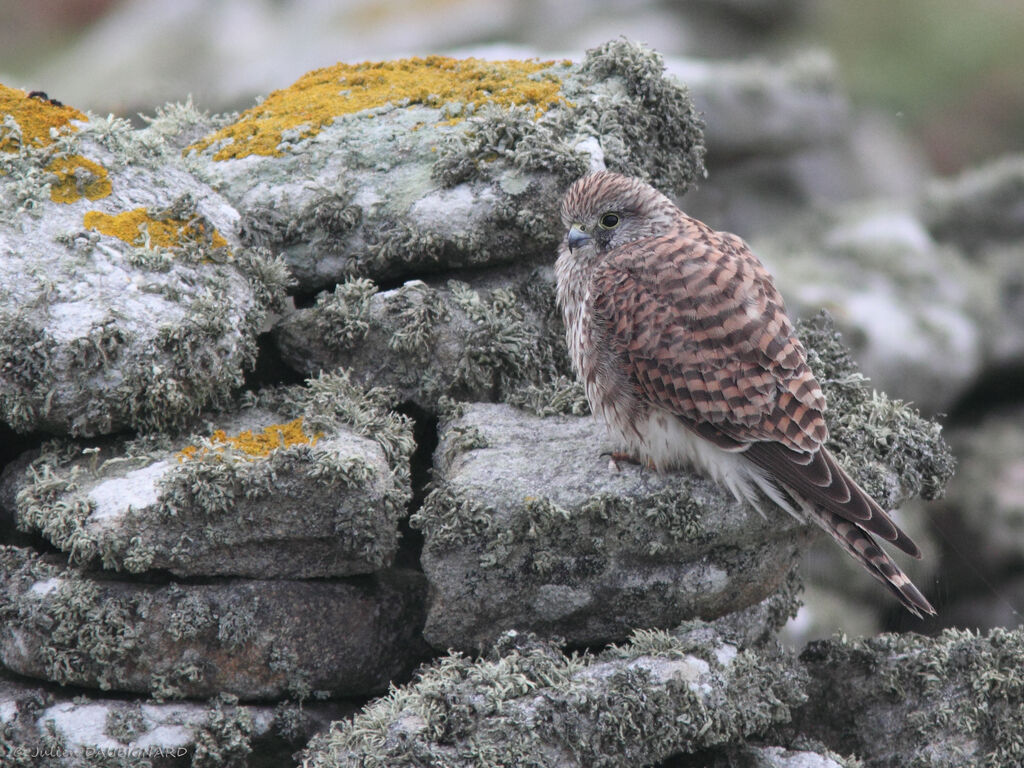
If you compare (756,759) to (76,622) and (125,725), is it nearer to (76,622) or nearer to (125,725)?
(125,725)

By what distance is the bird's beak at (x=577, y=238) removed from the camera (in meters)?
4.83

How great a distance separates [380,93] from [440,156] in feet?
2.36

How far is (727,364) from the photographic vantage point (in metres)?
4.40

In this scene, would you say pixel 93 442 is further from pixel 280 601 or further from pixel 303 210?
pixel 303 210

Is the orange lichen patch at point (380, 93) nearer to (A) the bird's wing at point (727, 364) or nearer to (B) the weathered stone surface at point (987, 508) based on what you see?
(A) the bird's wing at point (727, 364)

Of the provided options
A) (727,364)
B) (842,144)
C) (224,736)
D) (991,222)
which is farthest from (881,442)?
(842,144)

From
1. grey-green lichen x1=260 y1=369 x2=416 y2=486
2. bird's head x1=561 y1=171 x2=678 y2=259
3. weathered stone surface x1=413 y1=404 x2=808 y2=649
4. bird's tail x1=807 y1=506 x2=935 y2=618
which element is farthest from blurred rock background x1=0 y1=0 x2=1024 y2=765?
bird's head x1=561 y1=171 x2=678 y2=259

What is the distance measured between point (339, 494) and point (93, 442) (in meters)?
1.03

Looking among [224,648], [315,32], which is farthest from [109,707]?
[315,32]

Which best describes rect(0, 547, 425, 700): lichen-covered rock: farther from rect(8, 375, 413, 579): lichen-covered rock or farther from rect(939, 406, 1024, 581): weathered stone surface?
rect(939, 406, 1024, 581): weathered stone surface

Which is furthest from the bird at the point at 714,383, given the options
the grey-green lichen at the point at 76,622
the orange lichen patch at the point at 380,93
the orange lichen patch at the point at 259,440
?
the grey-green lichen at the point at 76,622

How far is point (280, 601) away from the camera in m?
4.18

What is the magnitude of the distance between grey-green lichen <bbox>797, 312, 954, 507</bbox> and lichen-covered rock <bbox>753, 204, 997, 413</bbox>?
4.60 meters

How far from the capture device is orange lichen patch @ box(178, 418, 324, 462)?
4.19m
